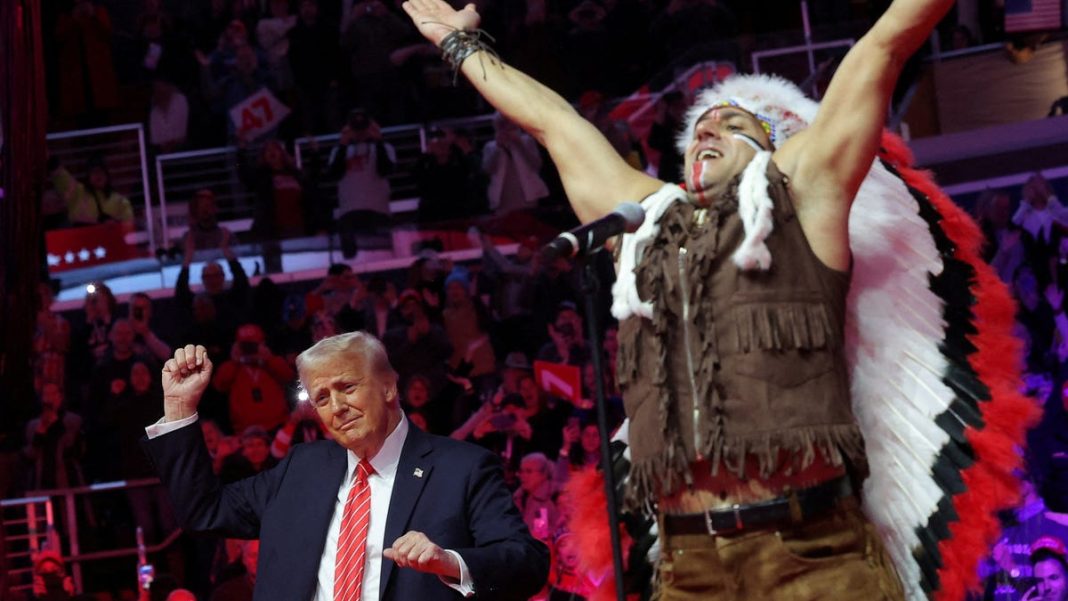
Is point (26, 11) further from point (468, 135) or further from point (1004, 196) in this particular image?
point (1004, 196)

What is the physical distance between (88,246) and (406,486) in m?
8.63

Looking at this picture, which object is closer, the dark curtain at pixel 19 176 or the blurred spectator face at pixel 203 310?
the dark curtain at pixel 19 176

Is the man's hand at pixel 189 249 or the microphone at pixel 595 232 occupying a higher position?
the microphone at pixel 595 232

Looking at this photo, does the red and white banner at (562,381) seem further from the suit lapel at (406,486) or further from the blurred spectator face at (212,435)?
the suit lapel at (406,486)

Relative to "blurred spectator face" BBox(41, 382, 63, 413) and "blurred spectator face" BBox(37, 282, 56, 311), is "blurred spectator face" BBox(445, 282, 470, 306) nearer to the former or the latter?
"blurred spectator face" BBox(41, 382, 63, 413)

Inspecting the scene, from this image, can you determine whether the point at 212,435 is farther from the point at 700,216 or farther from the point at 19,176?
the point at 700,216

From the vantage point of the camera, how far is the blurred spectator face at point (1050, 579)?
6.32 meters

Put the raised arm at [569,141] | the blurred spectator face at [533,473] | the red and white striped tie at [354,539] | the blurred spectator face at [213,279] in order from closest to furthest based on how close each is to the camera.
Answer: the raised arm at [569,141] → the red and white striped tie at [354,539] → the blurred spectator face at [533,473] → the blurred spectator face at [213,279]

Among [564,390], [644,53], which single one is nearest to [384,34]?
[644,53]

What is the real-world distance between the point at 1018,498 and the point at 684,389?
2.75 feet

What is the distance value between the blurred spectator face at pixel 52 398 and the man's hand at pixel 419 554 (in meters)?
6.32

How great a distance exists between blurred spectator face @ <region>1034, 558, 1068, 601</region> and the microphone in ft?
12.2

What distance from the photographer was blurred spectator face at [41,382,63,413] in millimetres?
9328

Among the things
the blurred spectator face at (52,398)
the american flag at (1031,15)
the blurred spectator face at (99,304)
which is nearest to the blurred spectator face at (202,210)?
the blurred spectator face at (99,304)
